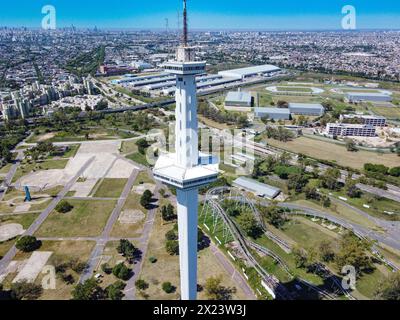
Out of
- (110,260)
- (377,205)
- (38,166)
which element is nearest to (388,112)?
(377,205)

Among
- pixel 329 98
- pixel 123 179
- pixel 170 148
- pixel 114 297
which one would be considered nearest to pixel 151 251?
pixel 114 297

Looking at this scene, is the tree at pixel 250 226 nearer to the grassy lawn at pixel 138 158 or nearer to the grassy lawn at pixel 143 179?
the grassy lawn at pixel 143 179

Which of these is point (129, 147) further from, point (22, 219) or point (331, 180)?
point (331, 180)

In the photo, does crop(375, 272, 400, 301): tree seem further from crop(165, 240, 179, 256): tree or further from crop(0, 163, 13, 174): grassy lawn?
crop(0, 163, 13, 174): grassy lawn

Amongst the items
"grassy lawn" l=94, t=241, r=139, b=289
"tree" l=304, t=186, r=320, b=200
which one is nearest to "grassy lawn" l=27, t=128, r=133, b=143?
"grassy lawn" l=94, t=241, r=139, b=289

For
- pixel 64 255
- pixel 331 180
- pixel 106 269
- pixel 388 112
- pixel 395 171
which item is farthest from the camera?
pixel 388 112

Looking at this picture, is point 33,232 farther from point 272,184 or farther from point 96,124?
point 96,124
